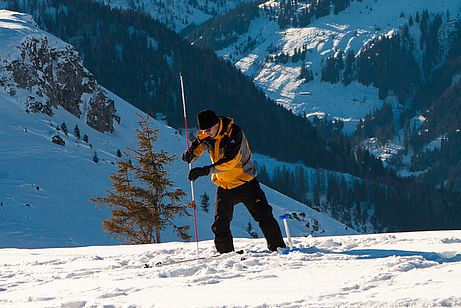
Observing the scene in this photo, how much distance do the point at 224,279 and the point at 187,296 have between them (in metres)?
1.00

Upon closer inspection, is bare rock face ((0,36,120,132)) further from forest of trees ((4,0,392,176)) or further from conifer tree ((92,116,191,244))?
forest of trees ((4,0,392,176))

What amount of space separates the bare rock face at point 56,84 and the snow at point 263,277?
58713mm

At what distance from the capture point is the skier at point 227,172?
9.28m

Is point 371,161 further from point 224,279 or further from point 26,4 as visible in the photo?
point 224,279

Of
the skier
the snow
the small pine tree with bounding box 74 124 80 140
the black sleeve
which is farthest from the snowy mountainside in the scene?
the black sleeve

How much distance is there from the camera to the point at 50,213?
139 feet

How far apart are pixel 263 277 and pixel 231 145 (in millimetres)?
2155

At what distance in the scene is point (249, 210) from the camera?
982 centimetres

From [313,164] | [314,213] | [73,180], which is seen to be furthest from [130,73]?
[73,180]

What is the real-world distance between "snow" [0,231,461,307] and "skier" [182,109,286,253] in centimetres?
42

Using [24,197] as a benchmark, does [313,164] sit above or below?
below

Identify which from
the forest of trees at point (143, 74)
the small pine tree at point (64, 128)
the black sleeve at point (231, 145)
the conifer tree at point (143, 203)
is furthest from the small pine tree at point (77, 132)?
the forest of trees at point (143, 74)

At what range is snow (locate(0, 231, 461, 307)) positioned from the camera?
6.25 meters

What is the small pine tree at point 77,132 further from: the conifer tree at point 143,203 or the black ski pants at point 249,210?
the black ski pants at point 249,210
